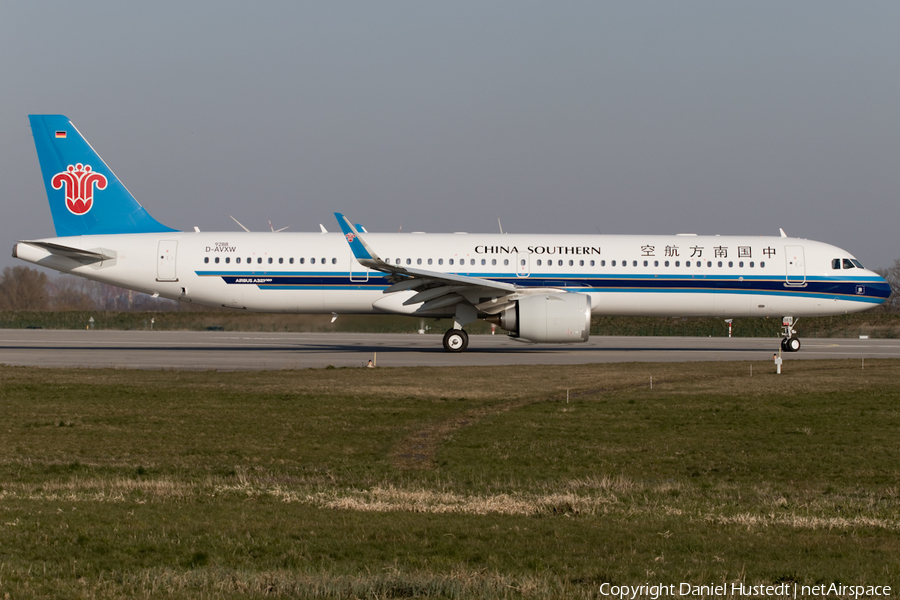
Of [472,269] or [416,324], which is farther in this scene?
[416,324]

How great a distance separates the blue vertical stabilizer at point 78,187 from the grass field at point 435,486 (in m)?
12.7

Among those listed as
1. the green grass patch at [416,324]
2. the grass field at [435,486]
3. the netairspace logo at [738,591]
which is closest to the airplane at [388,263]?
the grass field at [435,486]

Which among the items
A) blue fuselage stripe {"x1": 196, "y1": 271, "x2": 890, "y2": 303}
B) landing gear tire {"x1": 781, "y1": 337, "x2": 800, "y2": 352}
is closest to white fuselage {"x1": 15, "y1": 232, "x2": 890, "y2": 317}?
blue fuselage stripe {"x1": 196, "y1": 271, "x2": 890, "y2": 303}

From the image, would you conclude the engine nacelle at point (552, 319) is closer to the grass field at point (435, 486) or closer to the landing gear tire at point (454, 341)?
the landing gear tire at point (454, 341)

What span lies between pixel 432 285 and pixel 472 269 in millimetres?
2354

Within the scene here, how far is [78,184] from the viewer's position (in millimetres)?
29984

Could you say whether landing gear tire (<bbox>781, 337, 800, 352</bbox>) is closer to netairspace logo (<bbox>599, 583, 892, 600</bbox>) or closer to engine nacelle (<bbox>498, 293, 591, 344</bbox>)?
engine nacelle (<bbox>498, 293, 591, 344</bbox>)

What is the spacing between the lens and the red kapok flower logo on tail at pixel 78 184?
98.0ft

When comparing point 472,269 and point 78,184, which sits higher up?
point 78,184

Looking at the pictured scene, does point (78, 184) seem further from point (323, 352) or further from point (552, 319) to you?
point (552, 319)

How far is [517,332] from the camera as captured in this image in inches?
1059

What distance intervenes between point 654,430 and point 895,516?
Answer: 220 inches

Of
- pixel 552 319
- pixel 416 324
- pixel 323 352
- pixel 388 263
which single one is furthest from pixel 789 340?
pixel 416 324

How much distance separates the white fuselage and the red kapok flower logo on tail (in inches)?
46.9
